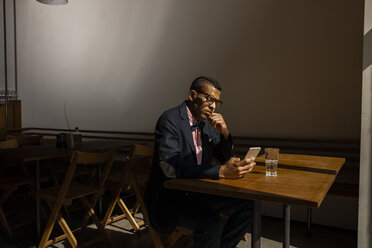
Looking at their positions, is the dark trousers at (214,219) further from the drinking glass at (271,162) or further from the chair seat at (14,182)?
the chair seat at (14,182)

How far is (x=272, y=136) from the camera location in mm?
3885

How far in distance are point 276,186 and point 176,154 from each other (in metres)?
0.62

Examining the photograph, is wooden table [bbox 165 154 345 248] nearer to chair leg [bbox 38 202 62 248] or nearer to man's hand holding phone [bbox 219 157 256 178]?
man's hand holding phone [bbox 219 157 256 178]

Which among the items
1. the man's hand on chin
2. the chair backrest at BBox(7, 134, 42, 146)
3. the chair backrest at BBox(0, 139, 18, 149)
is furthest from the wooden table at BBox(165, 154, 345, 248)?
the chair backrest at BBox(7, 134, 42, 146)

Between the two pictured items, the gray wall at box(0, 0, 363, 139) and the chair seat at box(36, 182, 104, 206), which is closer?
the chair seat at box(36, 182, 104, 206)

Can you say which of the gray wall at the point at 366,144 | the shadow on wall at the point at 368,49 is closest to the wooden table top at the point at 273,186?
the gray wall at the point at 366,144

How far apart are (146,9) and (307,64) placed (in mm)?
2462

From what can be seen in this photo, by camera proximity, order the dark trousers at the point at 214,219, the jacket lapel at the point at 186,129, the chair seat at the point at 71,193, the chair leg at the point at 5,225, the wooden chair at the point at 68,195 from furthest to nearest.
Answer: the chair leg at the point at 5,225
the chair seat at the point at 71,193
the wooden chair at the point at 68,195
the jacket lapel at the point at 186,129
the dark trousers at the point at 214,219

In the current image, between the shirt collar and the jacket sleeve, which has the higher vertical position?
the shirt collar

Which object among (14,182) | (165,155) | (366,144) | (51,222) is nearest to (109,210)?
(51,222)

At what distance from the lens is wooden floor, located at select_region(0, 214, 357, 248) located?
304cm

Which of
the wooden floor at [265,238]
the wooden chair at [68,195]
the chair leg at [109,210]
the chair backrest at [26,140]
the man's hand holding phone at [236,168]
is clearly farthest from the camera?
the chair backrest at [26,140]

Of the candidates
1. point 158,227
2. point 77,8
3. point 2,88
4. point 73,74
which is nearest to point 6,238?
point 158,227

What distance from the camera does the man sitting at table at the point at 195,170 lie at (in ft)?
6.05
